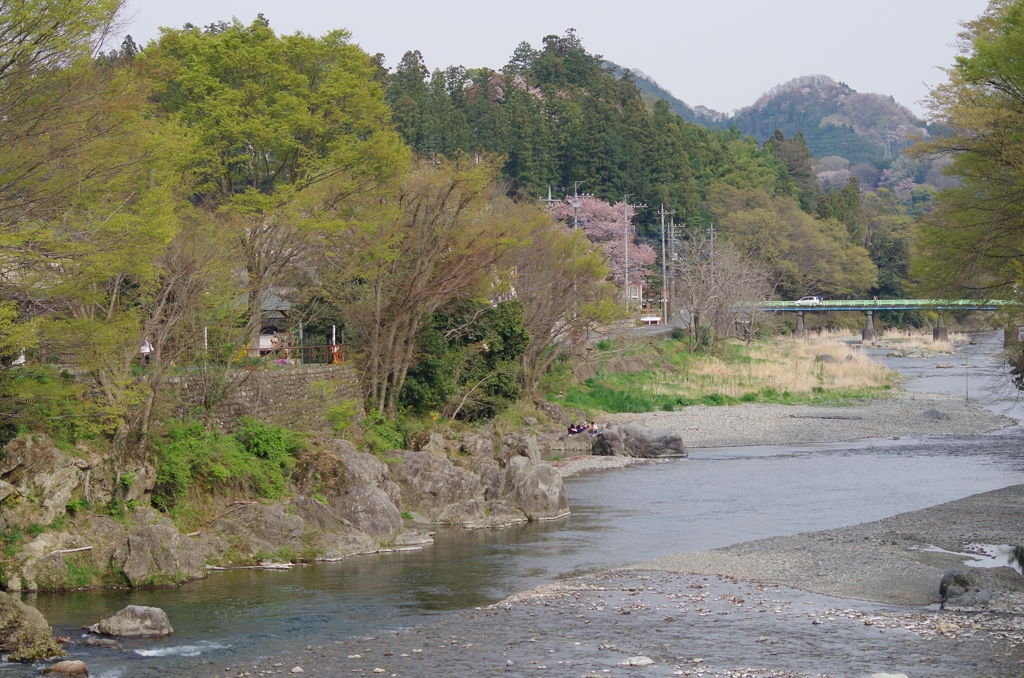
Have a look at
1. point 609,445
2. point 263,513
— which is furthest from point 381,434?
point 609,445

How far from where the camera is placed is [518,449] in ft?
105

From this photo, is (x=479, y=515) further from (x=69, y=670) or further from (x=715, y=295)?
(x=715, y=295)

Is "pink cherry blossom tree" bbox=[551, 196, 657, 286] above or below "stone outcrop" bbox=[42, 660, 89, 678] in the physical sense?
above

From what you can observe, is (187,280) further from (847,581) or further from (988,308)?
(988,308)

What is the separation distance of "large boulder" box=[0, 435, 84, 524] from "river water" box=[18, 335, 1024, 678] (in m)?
1.99

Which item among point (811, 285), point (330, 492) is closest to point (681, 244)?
point (811, 285)

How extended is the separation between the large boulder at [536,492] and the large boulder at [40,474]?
36.4 ft

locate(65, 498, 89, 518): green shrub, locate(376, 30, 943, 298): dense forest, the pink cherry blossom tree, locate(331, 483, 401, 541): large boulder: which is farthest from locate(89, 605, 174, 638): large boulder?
the pink cherry blossom tree

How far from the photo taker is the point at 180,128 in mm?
27344

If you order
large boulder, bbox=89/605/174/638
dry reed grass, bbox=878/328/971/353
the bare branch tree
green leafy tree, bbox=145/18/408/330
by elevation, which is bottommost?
large boulder, bbox=89/605/174/638

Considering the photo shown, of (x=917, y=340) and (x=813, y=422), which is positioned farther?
(x=917, y=340)

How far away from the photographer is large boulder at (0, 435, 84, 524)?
1914 centimetres

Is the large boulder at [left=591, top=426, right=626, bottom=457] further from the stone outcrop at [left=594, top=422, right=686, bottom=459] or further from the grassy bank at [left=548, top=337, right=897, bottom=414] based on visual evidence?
the grassy bank at [left=548, top=337, right=897, bottom=414]

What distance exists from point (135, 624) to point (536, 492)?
1256 cm
